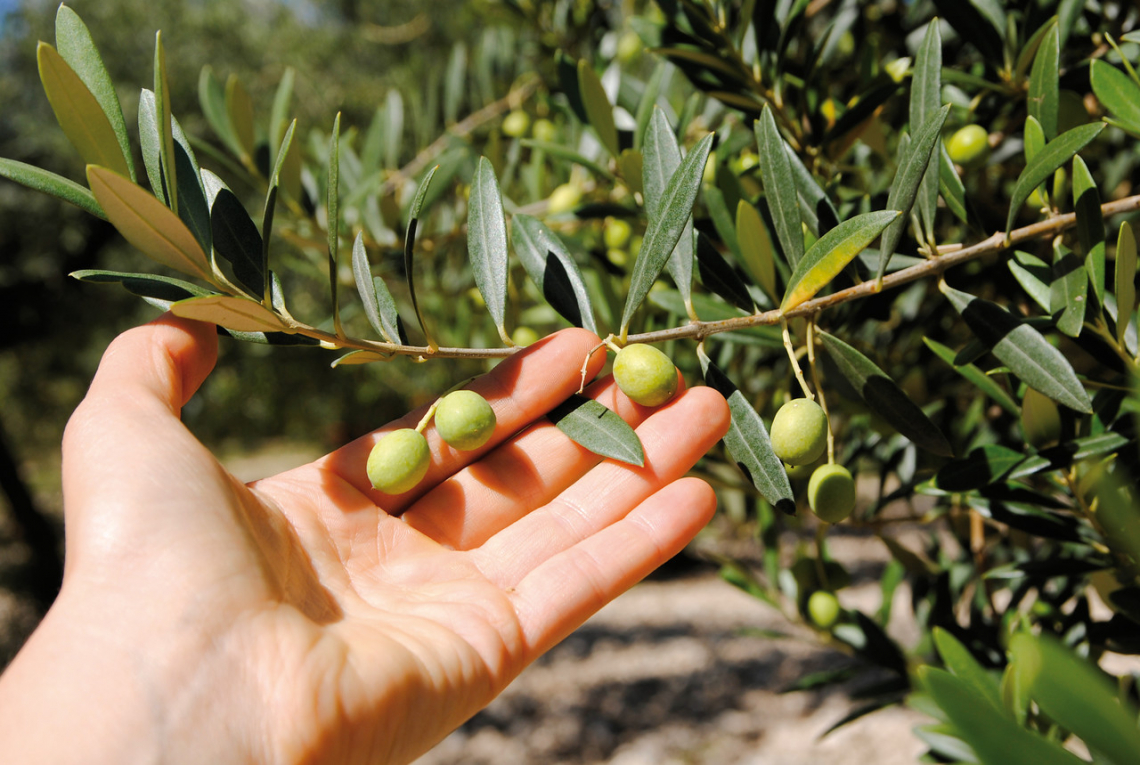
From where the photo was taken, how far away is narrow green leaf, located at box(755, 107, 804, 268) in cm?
101

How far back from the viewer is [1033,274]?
102 cm

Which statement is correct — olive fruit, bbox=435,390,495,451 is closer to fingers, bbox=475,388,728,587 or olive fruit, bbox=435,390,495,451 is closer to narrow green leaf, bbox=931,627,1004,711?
fingers, bbox=475,388,728,587

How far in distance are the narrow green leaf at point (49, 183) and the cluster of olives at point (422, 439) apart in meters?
0.47

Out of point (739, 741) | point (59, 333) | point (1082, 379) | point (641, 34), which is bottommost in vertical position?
point (739, 741)

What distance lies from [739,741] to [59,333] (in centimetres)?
716

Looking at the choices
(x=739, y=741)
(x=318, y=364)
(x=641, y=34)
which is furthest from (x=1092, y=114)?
(x=318, y=364)

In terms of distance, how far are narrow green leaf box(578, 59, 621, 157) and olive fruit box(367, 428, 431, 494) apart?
0.66 metres

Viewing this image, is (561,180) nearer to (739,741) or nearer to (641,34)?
(641,34)

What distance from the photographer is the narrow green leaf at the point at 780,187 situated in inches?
39.8

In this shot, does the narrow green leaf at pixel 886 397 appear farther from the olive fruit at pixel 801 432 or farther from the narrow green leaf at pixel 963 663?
the narrow green leaf at pixel 963 663

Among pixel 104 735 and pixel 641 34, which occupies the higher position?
pixel 641 34

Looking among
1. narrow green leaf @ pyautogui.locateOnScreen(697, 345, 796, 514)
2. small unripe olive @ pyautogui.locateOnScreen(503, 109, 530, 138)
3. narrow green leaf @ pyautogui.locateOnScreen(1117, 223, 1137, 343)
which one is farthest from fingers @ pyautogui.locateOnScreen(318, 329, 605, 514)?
small unripe olive @ pyautogui.locateOnScreen(503, 109, 530, 138)

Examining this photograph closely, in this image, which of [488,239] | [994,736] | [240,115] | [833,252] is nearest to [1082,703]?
[994,736]

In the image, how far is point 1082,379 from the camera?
3.30 feet
